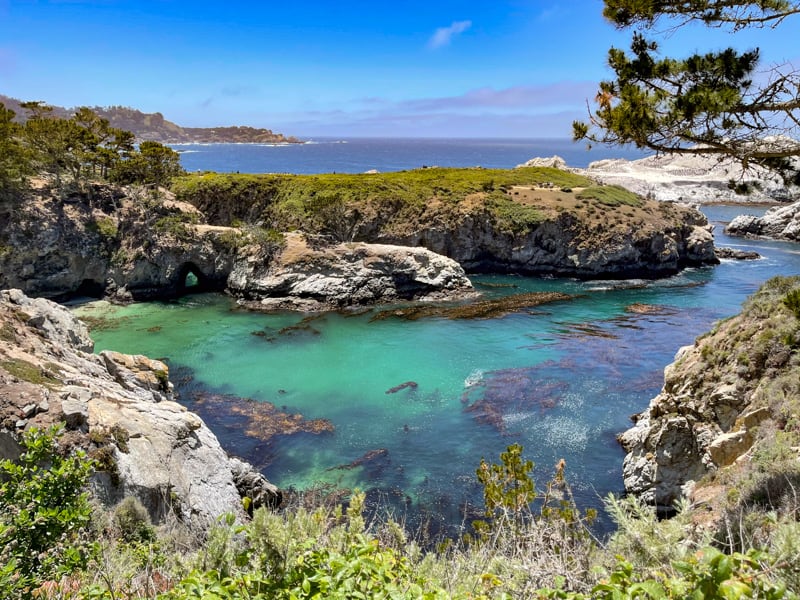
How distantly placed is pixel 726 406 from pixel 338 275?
34.6 metres

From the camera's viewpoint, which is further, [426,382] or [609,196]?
[609,196]

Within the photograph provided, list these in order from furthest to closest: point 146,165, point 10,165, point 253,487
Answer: point 146,165
point 10,165
point 253,487

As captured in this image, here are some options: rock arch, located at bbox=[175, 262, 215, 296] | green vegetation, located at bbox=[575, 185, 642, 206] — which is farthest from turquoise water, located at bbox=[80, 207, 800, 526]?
green vegetation, located at bbox=[575, 185, 642, 206]

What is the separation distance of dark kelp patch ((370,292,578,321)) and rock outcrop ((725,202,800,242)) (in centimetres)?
4555

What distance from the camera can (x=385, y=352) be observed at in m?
34.2

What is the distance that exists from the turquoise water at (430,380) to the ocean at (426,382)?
9 cm

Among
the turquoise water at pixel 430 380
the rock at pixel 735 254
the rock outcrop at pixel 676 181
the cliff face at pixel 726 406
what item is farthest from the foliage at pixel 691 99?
the rock outcrop at pixel 676 181

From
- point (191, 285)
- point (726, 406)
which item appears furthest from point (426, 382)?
point (191, 285)

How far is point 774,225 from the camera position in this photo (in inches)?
2921

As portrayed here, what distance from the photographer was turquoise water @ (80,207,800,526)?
2055 centimetres

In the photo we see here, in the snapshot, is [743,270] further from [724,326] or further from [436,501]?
[436,501]

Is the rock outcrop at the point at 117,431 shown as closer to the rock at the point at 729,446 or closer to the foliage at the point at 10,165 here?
the rock at the point at 729,446

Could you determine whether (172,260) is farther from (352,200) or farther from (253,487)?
(253,487)

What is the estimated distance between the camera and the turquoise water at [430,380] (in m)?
20.5
